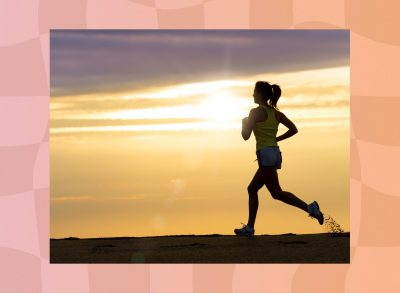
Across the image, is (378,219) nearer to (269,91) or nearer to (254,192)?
(254,192)

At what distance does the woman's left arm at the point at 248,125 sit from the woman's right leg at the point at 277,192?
0.45 meters

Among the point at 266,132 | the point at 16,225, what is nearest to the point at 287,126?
the point at 266,132

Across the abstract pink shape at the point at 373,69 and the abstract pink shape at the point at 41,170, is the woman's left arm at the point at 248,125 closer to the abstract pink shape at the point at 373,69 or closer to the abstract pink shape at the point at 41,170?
the abstract pink shape at the point at 373,69

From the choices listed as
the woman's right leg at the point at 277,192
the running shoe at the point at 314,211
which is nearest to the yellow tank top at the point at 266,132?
the woman's right leg at the point at 277,192

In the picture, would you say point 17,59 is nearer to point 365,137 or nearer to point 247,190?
point 247,190

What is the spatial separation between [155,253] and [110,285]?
64 centimetres

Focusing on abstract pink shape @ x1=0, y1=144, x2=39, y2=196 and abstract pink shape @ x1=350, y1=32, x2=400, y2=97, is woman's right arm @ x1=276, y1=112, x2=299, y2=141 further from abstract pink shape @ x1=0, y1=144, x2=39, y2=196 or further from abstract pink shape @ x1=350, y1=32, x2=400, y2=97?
abstract pink shape @ x1=0, y1=144, x2=39, y2=196

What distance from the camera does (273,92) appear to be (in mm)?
10320

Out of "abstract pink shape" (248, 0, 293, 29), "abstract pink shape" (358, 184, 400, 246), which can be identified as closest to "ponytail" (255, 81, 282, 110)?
"abstract pink shape" (248, 0, 293, 29)

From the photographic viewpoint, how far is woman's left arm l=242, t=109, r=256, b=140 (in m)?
10.1

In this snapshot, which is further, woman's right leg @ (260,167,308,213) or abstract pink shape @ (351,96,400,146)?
woman's right leg @ (260,167,308,213)

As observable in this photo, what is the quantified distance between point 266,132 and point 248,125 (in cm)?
23

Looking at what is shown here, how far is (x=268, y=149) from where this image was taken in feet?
33.6

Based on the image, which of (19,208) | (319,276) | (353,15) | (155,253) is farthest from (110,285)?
(353,15)
